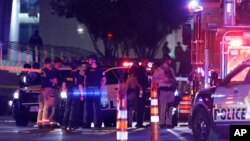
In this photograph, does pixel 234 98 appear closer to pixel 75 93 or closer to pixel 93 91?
Result: pixel 93 91

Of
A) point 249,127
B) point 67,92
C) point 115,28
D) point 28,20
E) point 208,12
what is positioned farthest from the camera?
point 28,20

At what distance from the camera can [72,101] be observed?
59.2 ft

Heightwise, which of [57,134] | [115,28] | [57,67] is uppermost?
[115,28]

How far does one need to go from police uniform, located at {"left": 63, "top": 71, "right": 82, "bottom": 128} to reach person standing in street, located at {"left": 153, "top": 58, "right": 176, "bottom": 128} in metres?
1.91

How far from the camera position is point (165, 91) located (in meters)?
18.4

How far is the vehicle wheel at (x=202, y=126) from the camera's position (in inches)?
543

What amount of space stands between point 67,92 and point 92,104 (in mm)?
675

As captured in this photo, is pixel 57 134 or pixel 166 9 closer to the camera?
pixel 57 134

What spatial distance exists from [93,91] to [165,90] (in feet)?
5.82

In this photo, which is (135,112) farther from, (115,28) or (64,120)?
(115,28)

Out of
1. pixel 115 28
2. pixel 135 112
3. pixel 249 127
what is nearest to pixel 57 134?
pixel 135 112

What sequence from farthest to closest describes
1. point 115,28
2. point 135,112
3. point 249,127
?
point 115,28
point 135,112
point 249,127

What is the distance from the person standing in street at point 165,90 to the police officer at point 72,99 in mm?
1876

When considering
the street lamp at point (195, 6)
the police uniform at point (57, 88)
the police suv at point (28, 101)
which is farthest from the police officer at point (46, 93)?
the street lamp at point (195, 6)
